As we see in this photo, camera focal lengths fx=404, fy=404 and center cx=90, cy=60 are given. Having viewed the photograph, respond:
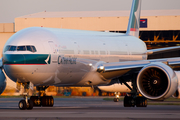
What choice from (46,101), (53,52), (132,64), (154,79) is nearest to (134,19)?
(132,64)

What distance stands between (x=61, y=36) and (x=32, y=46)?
2350 millimetres

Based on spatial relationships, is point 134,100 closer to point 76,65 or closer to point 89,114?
point 76,65

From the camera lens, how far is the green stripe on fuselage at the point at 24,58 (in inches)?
776

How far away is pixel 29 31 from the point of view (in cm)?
2158

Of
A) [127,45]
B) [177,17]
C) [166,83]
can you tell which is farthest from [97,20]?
[166,83]

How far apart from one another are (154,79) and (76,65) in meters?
4.37

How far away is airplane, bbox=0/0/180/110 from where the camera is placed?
66.1 ft

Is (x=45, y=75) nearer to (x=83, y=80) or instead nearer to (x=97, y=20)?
(x=83, y=80)

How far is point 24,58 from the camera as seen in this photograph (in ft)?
65.2

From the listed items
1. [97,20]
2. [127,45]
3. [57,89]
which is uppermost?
[97,20]

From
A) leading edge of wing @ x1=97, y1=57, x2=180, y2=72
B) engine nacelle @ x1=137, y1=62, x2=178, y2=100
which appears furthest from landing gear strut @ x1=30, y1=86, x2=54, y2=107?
engine nacelle @ x1=137, y1=62, x2=178, y2=100

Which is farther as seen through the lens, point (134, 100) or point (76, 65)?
point (134, 100)

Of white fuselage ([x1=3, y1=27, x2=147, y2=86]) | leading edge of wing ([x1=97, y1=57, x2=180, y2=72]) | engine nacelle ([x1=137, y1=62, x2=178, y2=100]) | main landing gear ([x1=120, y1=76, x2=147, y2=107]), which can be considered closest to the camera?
white fuselage ([x1=3, y1=27, x2=147, y2=86])

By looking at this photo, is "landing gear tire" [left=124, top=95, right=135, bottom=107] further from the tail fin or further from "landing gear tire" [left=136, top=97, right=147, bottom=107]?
the tail fin
